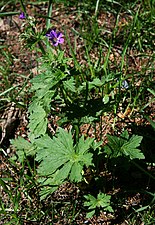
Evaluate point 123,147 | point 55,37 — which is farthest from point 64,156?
point 55,37

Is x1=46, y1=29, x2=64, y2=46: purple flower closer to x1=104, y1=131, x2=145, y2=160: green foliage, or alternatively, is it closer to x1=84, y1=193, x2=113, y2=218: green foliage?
x1=104, y1=131, x2=145, y2=160: green foliage

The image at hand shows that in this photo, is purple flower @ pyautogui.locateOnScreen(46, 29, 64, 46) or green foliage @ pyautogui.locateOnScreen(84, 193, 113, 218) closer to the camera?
green foliage @ pyautogui.locateOnScreen(84, 193, 113, 218)

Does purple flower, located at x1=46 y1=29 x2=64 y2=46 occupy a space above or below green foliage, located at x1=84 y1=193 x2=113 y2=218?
above

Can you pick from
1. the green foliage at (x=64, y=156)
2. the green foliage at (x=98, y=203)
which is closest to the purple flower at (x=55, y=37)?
the green foliage at (x=64, y=156)

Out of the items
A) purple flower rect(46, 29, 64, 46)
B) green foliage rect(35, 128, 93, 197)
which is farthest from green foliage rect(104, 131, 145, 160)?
purple flower rect(46, 29, 64, 46)

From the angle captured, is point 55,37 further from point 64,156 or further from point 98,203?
point 98,203

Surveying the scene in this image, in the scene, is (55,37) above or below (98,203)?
above

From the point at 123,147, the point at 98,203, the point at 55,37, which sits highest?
the point at 55,37

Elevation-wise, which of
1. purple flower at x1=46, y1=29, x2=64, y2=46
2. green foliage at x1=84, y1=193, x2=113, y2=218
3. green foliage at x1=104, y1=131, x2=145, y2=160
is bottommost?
green foliage at x1=84, y1=193, x2=113, y2=218

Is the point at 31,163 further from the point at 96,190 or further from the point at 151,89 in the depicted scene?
the point at 151,89
